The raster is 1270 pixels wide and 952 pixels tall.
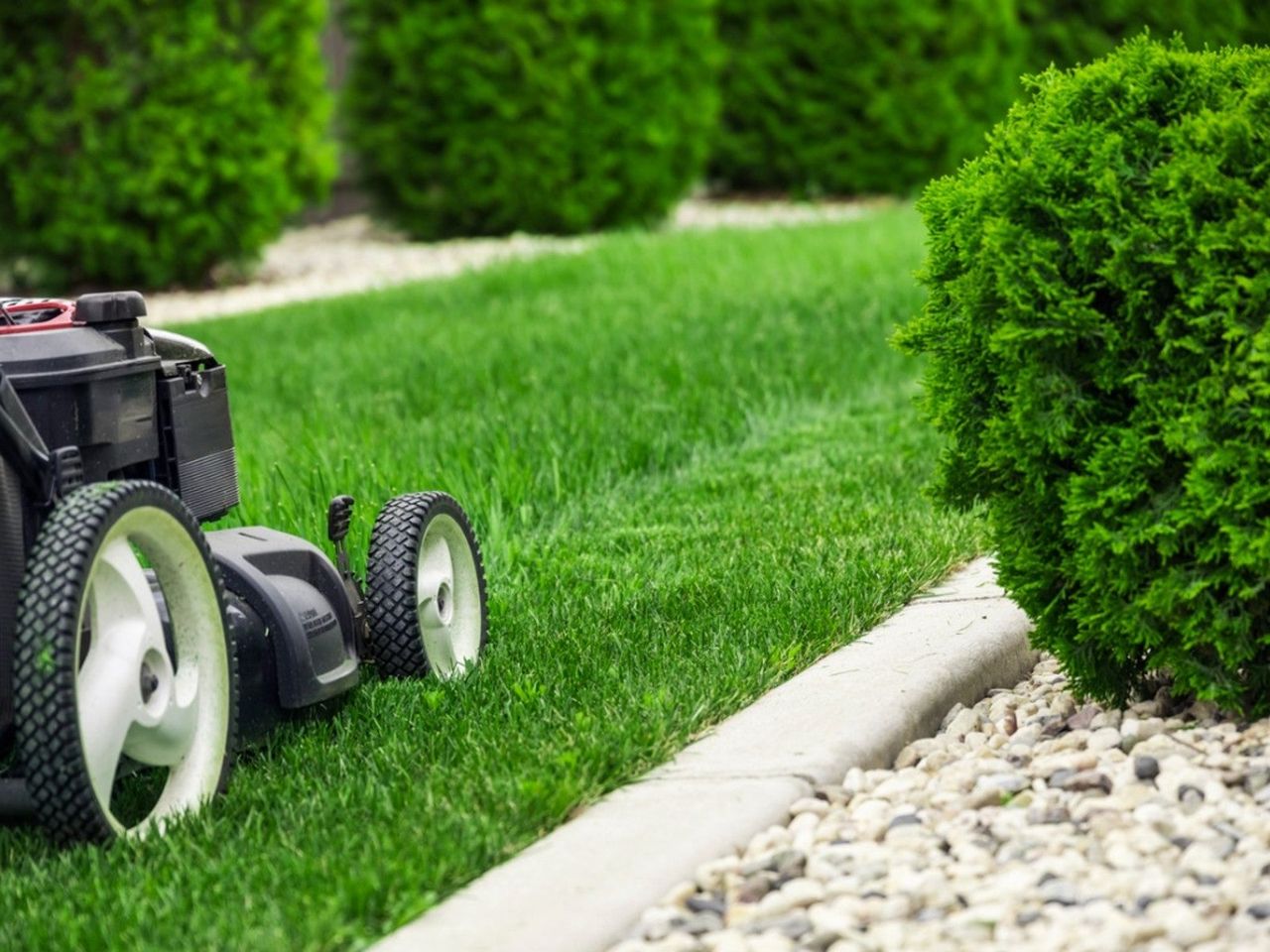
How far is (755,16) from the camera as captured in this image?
14.6 meters

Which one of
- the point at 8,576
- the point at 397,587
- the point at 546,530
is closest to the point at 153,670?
the point at 8,576

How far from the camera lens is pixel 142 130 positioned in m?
10.3

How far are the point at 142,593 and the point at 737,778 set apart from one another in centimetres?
95

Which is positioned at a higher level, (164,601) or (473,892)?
(164,601)

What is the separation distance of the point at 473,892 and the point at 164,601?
2.61 ft

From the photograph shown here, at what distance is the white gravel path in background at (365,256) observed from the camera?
10648 mm

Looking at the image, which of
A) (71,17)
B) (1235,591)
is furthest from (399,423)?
(71,17)

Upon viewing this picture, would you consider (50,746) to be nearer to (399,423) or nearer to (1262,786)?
(1262,786)

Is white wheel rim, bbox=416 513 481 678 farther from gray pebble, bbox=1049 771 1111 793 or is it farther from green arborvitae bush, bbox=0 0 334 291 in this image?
green arborvitae bush, bbox=0 0 334 291

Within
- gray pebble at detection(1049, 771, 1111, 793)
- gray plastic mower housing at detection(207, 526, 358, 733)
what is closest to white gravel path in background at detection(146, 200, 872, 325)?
gray plastic mower housing at detection(207, 526, 358, 733)

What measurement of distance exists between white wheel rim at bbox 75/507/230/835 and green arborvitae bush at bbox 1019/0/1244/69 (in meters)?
13.9

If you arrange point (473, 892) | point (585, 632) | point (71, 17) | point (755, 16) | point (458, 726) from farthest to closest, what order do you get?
point (755, 16)
point (71, 17)
point (585, 632)
point (458, 726)
point (473, 892)

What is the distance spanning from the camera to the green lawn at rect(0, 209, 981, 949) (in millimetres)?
2719

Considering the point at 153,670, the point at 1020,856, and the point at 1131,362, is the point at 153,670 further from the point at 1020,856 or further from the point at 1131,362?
the point at 1131,362
